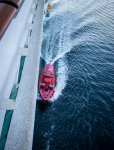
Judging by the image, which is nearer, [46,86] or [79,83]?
[46,86]

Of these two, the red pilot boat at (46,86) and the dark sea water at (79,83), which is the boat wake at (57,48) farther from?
the red pilot boat at (46,86)

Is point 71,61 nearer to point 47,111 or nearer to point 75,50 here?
point 75,50

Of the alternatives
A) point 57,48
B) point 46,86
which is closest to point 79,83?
point 46,86

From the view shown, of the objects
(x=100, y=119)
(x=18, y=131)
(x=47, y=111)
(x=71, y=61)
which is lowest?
(x=100, y=119)

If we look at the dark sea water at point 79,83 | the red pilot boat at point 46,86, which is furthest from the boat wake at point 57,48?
the red pilot boat at point 46,86

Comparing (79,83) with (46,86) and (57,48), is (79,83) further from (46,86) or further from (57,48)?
(57,48)

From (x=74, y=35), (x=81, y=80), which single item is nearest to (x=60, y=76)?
(x=81, y=80)

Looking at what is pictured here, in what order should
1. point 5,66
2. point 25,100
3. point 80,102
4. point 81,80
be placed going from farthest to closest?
1. point 81,80
2. point 80,102
3. point 25,100
4. point 5,66

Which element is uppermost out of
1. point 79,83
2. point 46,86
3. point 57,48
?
point 57,48
